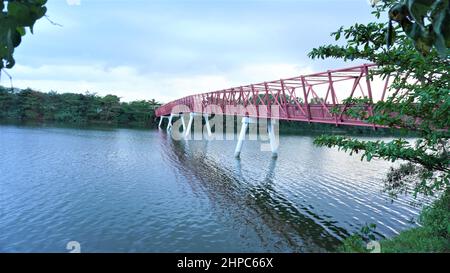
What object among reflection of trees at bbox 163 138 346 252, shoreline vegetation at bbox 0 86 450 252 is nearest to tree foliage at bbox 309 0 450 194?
reflection of trees at bbox 163 138 346 252

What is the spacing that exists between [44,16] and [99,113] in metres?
→ 85.2

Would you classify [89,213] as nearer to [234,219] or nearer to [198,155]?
[234,219]

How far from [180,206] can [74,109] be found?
240 feet

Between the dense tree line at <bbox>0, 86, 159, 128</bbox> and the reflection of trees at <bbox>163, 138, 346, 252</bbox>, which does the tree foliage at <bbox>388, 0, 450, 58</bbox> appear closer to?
the reflection of trees at <bbox>163, 138, 346, 252</bbox>

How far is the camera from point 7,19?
3.53ft

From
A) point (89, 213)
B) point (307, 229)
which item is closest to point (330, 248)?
point (307, 229)

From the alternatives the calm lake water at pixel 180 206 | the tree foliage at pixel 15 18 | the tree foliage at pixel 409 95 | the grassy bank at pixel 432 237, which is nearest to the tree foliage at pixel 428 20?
the tree foliage at pixel 15 18

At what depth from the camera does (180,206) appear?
13.6 metres

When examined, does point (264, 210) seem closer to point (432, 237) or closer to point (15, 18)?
point (432, 237)

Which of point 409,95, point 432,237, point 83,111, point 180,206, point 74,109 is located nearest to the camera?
point 409,95

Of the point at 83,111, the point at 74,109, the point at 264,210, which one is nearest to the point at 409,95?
the point at 264,210

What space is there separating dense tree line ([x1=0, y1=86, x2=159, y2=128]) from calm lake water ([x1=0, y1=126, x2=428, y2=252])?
56.2 metres
